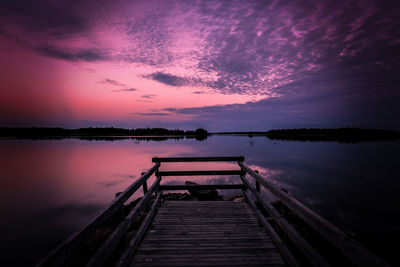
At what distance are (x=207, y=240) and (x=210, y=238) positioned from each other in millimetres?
95

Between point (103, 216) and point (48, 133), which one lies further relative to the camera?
point (48, 133)

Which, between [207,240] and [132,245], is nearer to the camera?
[132,245]

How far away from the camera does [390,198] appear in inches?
519

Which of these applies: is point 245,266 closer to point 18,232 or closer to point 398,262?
point 398,262

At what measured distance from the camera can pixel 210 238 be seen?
13.6 feet

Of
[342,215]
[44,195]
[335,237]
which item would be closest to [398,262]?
[342,215]

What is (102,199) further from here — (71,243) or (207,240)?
(71,243)

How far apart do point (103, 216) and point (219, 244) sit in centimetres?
255

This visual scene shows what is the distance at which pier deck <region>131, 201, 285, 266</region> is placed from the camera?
11.2ft

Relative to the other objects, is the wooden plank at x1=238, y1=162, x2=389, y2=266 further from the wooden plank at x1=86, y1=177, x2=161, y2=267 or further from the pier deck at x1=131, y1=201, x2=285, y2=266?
the wooden plank at x1=86, y1=177, x2=161, y2=267

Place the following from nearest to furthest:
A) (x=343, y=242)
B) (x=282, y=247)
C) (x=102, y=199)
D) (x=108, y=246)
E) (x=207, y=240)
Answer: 1. (x=343, y=242)
2. (x=108, y=246)
3. (x=282, y=247)
4. (x=207, y=240)
5. (x=102, y=199)

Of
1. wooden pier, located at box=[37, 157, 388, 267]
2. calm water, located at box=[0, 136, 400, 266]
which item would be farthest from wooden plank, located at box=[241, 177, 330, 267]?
calm water, located at box=[0, 136, 400, 266]

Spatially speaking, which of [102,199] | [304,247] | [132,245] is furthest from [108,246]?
[102,199]

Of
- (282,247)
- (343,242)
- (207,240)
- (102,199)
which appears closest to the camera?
(343,242)
